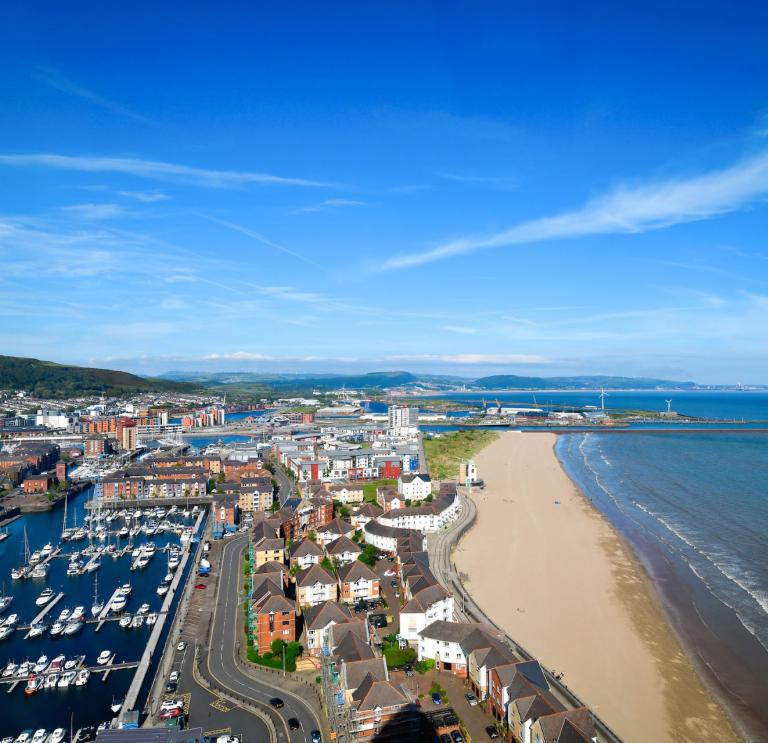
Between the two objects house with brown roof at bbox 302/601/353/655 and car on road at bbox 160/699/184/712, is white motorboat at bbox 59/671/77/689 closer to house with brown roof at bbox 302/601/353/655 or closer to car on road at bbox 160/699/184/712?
car on road at bbox 160/699/184/712

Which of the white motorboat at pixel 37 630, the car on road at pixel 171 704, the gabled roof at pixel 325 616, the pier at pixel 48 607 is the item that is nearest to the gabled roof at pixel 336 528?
the gabled roof at pixel 325 616

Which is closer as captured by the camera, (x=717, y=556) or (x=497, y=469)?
(x=717, y=556)

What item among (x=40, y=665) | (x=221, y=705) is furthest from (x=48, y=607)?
(x=221, y=705)

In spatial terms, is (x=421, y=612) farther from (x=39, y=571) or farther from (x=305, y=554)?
(x=39, y=571)

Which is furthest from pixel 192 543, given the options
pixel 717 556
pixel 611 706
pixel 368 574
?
pixel 717 556

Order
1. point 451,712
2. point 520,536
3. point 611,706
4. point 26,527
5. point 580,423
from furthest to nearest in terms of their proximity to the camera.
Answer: point 580,423
point 26,527
point 520,536
point 611,706
point 451,712

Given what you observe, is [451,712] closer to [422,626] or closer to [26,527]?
[422,626]

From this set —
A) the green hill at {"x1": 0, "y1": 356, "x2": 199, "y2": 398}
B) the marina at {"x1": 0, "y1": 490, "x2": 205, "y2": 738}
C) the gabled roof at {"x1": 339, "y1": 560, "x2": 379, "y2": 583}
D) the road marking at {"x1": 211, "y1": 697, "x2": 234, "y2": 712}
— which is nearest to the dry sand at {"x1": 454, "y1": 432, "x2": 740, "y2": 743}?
the gabled roof at {"x1": 339, "y1": 560, "x2": 379, "y2": 583}
